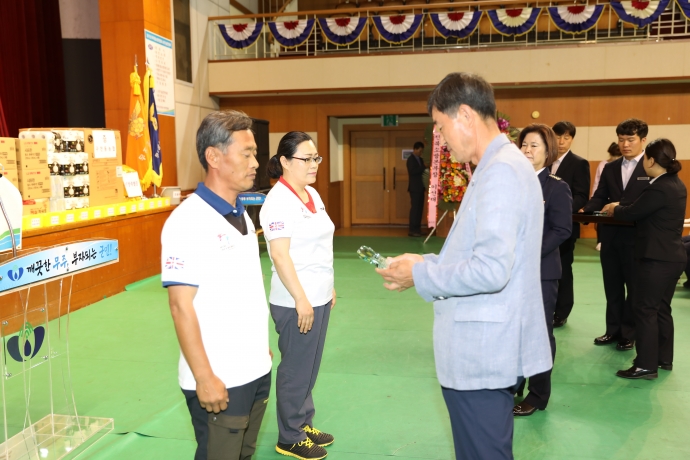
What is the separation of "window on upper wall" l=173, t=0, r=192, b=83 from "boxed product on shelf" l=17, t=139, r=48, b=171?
421 cm

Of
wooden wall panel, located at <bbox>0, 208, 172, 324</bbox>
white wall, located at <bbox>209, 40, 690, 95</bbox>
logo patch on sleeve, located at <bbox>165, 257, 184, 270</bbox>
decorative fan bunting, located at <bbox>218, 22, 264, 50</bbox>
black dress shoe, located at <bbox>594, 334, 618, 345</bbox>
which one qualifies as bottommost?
black dress shoe, located at <bbox>594, 334, 618, 345</bbox>

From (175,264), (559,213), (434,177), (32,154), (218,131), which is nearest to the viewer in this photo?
(175,264)

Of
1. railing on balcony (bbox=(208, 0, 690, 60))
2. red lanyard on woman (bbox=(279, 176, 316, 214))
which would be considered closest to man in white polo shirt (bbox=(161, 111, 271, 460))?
red lanyard on woman (bbox=(279, 176, 316, 214))

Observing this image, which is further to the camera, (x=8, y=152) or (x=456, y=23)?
(x=456, y=23)

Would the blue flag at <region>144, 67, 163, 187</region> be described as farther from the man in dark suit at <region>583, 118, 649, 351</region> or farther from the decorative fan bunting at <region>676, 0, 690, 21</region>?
the decorative fan bunting at <region>676, 0, 690, 21</region>

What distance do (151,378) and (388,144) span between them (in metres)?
8.93

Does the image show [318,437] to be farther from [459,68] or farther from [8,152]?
[459,68]

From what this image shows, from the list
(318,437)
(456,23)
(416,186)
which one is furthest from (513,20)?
(318,437)

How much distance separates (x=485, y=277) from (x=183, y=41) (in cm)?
886

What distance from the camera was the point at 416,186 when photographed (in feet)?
34.7

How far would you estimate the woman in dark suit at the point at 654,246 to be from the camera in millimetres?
3564

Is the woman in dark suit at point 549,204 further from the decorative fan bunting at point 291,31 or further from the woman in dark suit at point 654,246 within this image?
the decorative fan bunting at point 291,31

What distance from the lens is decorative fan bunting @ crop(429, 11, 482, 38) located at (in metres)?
9.56

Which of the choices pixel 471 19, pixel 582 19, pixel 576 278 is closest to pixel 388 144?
pixel 471 19
